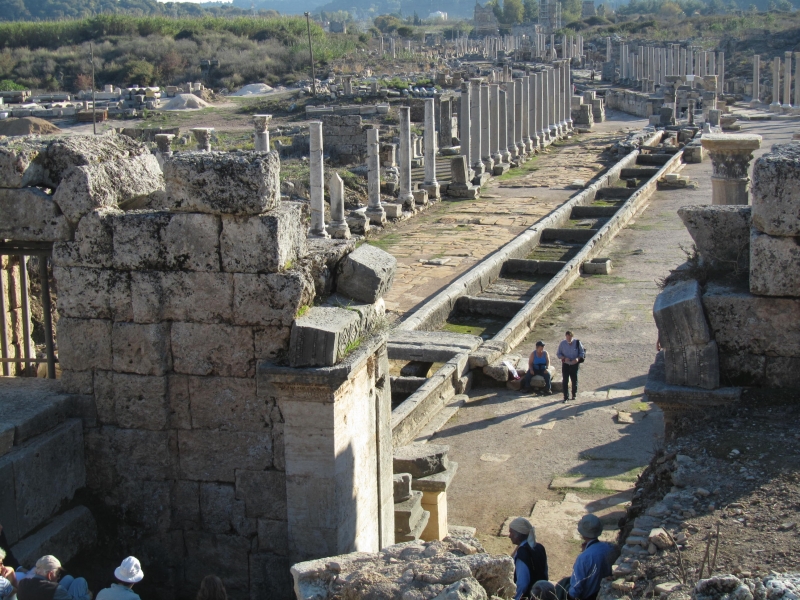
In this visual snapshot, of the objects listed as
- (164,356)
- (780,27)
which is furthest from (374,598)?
(780,27)

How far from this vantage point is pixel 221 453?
22.1ft

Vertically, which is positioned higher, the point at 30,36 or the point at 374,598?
the point at 30,36

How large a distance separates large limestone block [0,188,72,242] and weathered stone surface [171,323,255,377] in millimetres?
1057

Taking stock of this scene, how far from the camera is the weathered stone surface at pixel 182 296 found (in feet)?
21.4

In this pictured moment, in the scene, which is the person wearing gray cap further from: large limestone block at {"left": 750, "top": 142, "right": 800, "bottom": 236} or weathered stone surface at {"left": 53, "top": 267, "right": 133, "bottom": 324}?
weathered stone surface at {"left": 53, "top": 267, "right": 133, "bottom": 324}

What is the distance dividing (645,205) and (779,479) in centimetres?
2191

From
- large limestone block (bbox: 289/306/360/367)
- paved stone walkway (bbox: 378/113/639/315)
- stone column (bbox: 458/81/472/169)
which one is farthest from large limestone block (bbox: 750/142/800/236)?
stone column (bbox: 458/81/472/169)

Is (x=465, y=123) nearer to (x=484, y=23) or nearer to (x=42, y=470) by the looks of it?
(x=42, y=470)

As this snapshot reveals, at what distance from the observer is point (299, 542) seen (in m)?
6.53

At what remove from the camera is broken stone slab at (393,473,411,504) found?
7898mm

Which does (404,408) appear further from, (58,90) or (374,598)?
(58,90)

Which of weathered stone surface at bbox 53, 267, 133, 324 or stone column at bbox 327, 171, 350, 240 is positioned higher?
weathered stone surface at bbox 53, 267, 133, 324

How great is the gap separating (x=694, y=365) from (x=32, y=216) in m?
4.93

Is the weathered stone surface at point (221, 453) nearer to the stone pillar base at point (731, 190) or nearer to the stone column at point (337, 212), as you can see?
the stone pillar base at point (731, 190)
